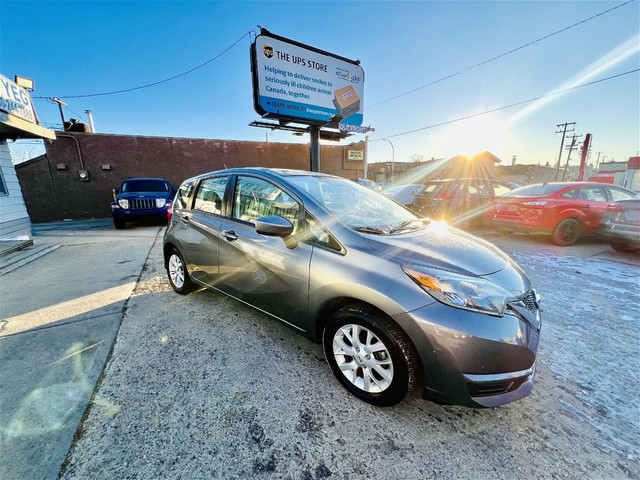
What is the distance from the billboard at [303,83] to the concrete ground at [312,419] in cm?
853

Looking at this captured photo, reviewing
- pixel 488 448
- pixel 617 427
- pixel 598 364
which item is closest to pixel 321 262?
pixel 488 448

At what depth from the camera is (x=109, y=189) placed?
1191 cm

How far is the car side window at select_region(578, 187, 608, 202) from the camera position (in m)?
5.78

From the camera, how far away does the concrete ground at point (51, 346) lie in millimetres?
1497

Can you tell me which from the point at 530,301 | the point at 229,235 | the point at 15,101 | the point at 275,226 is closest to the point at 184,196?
the point at 229,235

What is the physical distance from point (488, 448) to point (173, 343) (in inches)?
97.2

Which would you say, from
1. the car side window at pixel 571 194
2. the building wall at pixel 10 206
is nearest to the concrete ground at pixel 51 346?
the building wall at pixel 10 206

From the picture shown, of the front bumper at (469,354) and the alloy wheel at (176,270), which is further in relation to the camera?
the alloy wheel at (176,270)

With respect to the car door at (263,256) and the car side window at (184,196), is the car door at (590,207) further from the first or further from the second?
the car side window at (184,196)

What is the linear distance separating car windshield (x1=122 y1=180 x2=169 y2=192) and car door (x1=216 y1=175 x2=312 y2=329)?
833 centimetres

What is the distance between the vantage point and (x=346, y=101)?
1062 centimetres

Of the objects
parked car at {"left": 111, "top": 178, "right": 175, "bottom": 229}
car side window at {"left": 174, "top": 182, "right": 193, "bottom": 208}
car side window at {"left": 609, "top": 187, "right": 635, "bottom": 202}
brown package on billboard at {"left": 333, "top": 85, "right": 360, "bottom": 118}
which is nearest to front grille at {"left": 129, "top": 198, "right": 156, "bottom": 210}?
parked car at {"left": 111, "top": 178, "right": 175, "bottom": 229}

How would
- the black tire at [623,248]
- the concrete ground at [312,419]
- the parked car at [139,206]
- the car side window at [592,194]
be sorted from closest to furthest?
1. the concrete ground at [312,419]
2. the black tire at [623,248]
3. the car side window at [592,194]
4. the parked car at [139,206]

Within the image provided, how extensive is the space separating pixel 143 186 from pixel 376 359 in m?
10.4
